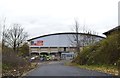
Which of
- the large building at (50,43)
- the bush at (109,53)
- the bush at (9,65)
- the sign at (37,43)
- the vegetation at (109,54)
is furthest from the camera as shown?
the sign at (37,43)

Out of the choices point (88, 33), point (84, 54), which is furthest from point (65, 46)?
point (84, 54)

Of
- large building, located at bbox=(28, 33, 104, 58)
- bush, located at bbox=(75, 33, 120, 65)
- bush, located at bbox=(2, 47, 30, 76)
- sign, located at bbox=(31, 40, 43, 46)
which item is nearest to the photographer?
bush, located at bbox=(2, 47, 30, 76)

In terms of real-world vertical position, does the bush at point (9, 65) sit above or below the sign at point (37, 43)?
below

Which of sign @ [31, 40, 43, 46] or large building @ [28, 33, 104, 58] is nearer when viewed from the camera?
large building @ [28, 33, 104, 58]

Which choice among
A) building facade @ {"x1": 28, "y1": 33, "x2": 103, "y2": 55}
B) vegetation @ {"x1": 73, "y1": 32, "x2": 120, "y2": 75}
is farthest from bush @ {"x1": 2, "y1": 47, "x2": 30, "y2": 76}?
building facade @ {"x1": 28, "y1": 33, "x2": 103, "y2": 55}

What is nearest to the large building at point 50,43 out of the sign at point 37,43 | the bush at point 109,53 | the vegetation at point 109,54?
the sign at point 37,43

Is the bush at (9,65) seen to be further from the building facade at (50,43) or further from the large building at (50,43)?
the building facade at (50,43)

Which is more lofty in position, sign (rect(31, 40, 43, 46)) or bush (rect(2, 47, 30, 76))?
sign (rect(31, 40, 43, 46))

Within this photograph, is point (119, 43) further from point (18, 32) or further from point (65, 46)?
point (65, 46)

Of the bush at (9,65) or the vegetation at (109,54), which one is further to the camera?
the vegetation at (109,54)

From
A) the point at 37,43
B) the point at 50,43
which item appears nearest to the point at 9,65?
the point at 37,43

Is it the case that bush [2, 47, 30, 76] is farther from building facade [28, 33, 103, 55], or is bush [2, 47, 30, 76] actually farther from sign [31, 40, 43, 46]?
sign [31, 40, 43, 46]

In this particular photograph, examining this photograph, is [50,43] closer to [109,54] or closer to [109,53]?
[109,53]

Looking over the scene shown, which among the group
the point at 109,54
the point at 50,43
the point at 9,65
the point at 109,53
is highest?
the point at 50,43
